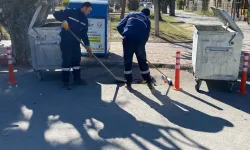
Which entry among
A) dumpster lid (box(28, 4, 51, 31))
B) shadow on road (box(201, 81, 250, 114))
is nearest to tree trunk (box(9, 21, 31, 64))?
dumpster lid (box(28, 4, 51, 31))

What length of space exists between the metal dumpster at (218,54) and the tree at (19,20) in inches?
184

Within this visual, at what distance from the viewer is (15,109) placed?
5680 millimetres

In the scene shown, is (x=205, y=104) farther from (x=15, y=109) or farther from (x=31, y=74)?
(x=31, y=74)

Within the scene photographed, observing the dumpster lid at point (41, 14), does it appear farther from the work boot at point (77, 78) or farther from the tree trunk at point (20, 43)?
the work boot at point (77, 78)

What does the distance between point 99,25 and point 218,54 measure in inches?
153

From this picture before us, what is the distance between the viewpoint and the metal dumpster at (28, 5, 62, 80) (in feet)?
23.6

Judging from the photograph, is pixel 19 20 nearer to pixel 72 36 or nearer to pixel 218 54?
pixel 72 36

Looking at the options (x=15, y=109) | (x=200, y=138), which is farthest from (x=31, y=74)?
(x=200, y=138)

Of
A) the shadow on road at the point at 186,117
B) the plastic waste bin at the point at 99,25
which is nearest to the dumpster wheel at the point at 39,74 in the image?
the plastic waste bin at the point at 99,25

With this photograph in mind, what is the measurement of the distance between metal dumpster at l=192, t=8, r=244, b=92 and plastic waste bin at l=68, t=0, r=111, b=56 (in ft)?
11.0

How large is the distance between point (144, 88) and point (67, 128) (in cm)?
249

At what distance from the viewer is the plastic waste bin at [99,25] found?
911 centimetres

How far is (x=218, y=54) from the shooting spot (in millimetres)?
6512

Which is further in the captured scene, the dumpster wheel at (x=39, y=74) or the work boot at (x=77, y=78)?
the dumpster wheel at (x=39, y=74)
